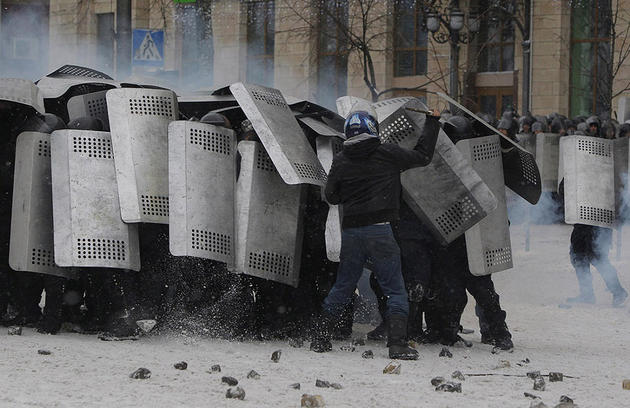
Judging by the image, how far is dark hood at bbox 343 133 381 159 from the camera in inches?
321

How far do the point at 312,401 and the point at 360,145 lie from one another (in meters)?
2.21

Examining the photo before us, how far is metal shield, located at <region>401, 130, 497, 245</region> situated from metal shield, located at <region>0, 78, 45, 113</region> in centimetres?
265

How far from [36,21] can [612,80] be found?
64.9ft

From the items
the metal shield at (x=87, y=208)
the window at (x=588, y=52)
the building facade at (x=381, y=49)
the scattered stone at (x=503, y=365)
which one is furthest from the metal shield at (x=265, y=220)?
the window at (x=588, y=52)

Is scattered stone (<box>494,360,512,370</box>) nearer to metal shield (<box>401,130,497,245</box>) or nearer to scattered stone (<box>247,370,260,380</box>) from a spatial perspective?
metal shield (<box>401,130,497,245</box>)

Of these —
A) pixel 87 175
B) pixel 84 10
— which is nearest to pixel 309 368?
pixel 87 175

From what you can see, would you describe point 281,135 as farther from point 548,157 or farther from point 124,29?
point 548,157

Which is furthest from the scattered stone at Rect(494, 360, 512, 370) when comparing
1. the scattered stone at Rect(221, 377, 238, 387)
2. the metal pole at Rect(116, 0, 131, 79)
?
the metal pole at Rect(116, 0, 131, 79)

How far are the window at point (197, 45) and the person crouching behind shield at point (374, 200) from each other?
2437cm

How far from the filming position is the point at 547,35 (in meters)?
27.4

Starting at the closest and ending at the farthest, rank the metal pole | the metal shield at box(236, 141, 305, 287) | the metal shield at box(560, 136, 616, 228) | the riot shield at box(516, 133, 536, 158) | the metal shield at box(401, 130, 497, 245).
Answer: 1. the metal shield at box(236, 141, 305, 287)
2. the metal shield at box(401, 130, 497, 245)
3. the metal shield at box(560, 136, 616, 228)
4. the metal pole
5. the riot shield at box(516, 133, 536, 158)

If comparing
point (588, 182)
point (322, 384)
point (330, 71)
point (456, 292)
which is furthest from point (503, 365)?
point (330, 71)

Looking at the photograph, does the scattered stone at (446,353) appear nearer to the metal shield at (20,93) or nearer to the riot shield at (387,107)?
the riot shield at (387,107)

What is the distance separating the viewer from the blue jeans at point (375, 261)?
8.27 meters
